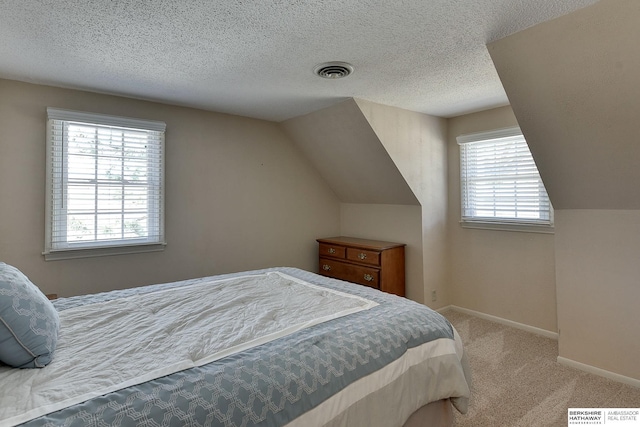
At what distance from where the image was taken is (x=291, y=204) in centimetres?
417

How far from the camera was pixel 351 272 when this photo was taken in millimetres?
3896

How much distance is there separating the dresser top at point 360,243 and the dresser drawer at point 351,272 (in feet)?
0.75

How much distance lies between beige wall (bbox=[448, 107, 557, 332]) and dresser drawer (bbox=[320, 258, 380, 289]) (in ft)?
3.39

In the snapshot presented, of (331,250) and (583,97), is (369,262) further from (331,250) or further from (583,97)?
(583,97)

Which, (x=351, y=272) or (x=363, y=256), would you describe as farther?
(x=351, y=272)

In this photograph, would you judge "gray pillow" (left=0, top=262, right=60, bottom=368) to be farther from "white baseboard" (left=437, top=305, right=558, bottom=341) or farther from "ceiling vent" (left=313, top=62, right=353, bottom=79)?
"white baseboard" (left=437, top=305, right=558, bottom=341)

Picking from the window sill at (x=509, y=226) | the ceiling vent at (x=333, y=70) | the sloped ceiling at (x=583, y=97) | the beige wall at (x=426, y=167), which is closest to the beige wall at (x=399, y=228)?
the beige wall at (x=426, y=167)

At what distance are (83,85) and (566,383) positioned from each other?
14.1 ft

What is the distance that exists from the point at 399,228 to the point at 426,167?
0.75m

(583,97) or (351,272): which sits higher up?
(583,97)

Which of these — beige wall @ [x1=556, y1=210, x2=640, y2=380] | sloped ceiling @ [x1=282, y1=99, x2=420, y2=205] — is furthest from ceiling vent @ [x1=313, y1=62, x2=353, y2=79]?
beige wall @ [x1=556, y1=210, x2=640, y2=380]

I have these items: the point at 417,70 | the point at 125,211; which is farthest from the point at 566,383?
the point at 125,211

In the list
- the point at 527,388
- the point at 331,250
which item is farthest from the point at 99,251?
the point at 527,388

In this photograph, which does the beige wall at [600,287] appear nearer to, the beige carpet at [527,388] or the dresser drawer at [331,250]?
the beige carpet at [527,388]
